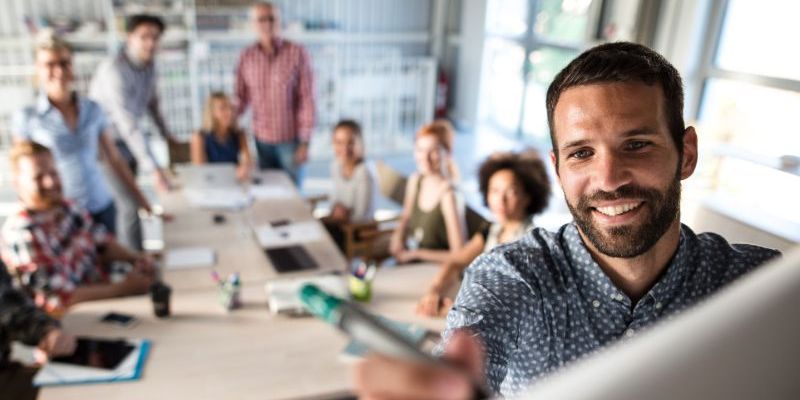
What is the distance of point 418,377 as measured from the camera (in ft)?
0.97

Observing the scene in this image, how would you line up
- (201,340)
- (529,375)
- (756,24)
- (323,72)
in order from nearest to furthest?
(529,375) < (201,340) < (756,24) < (323,72)

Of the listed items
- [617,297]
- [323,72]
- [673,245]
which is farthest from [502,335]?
[323,72]

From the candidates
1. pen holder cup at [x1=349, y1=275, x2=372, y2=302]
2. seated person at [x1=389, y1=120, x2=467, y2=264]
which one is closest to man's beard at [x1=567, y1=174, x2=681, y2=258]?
pen holder cup at [x1=349, y1=275, x2=372, y2=302]

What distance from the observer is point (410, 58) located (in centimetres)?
782

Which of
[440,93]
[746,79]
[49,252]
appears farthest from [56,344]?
[440,93]

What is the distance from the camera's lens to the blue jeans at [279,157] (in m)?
4.19

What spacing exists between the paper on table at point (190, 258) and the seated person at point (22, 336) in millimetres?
569

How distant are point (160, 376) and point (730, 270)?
1548mm

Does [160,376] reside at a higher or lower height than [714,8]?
lower

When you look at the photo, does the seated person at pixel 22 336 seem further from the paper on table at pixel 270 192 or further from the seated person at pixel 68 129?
the paper on table at pixel 270 192

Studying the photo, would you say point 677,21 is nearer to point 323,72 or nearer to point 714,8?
point 714,8

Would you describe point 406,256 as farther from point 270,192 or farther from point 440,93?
point 440,93

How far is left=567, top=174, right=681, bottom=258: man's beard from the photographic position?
0.82 meters

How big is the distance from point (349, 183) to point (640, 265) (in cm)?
268
